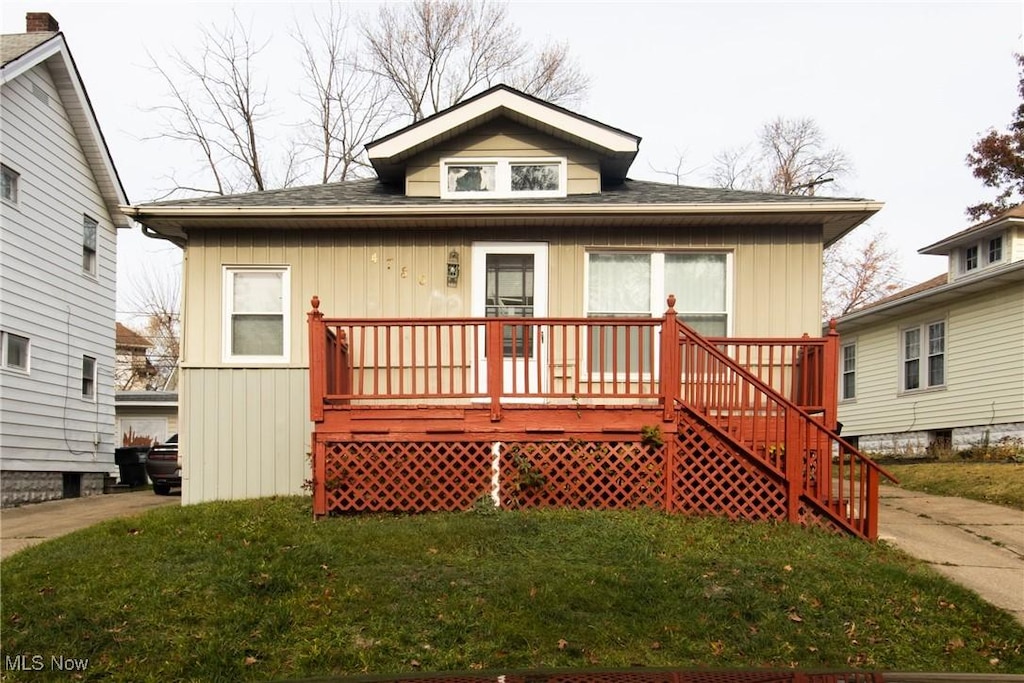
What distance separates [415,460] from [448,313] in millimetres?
2340

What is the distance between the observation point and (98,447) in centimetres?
1762

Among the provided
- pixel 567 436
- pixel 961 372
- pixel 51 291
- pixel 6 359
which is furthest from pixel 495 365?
pixel 961 372

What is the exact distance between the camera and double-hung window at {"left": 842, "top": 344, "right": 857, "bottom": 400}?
2041 centimetres

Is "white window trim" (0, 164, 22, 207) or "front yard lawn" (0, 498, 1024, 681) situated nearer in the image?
"front yard lawn" (0, 498, 1024, 681)

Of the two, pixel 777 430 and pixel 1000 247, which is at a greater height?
pixel 1000 247

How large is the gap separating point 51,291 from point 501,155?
9663mm

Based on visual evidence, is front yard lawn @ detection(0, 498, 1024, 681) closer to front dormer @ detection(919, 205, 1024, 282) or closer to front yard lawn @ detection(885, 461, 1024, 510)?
front yard lawn @ detection(885, 461, 1024, 510)

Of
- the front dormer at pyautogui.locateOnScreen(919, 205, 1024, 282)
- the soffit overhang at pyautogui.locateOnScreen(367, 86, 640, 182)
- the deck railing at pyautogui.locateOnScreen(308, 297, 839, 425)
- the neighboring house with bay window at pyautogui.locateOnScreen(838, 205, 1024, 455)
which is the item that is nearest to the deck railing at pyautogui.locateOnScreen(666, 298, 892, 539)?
the deck railing at pyautogui.locateOnScreen(308, 297, 839, 425)

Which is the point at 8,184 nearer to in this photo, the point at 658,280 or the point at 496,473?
the point at 496,473

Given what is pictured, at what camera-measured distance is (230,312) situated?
10516 mm

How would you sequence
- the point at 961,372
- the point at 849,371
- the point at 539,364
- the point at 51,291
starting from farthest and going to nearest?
the point at 849,371, the point at 961,372, the point at 51,291, the point at 539,364

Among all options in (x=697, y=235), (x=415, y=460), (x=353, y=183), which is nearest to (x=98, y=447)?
(x=353, y=183)

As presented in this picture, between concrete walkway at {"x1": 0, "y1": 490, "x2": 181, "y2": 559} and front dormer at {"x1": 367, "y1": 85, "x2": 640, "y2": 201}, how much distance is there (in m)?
5.70

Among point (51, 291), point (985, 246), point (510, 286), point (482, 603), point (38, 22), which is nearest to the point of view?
point (482, 603)
